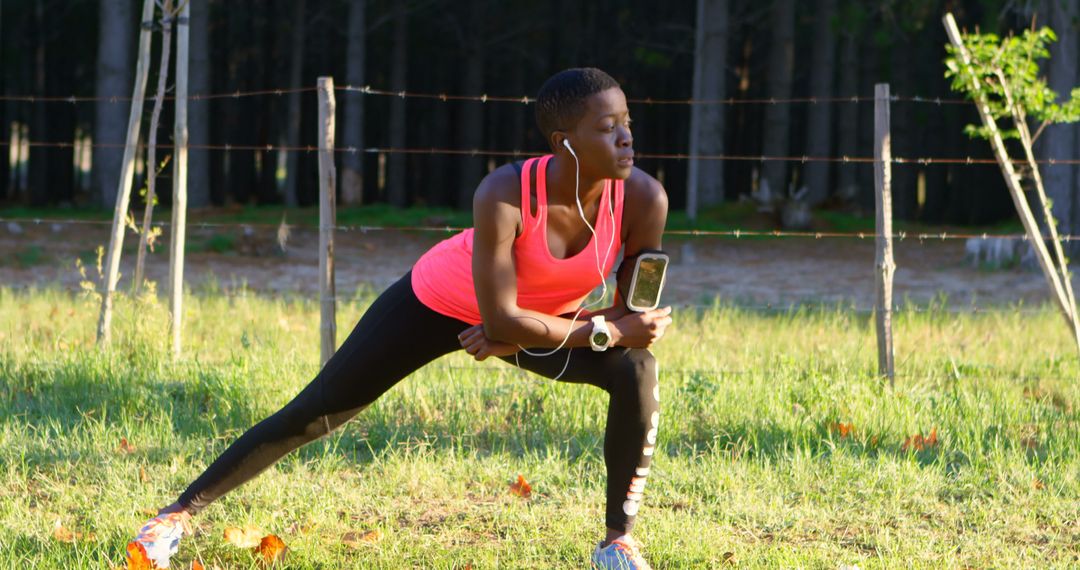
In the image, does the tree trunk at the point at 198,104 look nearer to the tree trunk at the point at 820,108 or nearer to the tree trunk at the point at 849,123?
the tree trunk at the point at 820,108

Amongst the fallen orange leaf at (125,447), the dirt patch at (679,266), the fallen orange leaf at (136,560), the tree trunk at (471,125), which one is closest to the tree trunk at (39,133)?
the dirt patch at (679,266)

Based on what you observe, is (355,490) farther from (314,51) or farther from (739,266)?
(314,51)

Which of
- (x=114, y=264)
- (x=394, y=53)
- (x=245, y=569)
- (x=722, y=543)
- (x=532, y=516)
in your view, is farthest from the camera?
(x=394, y=53)

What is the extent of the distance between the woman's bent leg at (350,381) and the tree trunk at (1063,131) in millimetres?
12707

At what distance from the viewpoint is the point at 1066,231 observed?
48.5 ft

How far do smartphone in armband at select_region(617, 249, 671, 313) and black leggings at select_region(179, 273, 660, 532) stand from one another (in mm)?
138

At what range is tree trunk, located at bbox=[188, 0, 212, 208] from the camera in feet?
66.7

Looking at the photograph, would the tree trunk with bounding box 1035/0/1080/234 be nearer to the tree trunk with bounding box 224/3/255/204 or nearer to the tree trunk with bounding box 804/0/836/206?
the tree trunk with bounding box 804/0/836/206

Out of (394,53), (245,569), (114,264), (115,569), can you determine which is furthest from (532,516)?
(394,53)


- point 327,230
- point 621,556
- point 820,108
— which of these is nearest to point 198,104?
point 820,108

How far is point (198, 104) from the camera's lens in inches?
818

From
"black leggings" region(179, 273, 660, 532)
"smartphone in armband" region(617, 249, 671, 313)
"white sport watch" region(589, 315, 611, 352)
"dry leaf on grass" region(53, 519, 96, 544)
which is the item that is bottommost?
"dry leaf on grass" region(53, 519, 96, 544)

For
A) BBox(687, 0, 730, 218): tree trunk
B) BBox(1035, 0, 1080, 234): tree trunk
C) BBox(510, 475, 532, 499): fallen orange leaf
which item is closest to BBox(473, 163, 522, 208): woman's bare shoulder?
BBox(510, 475, 532, 499): fallen orange leaf

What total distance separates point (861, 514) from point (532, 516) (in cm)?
118
